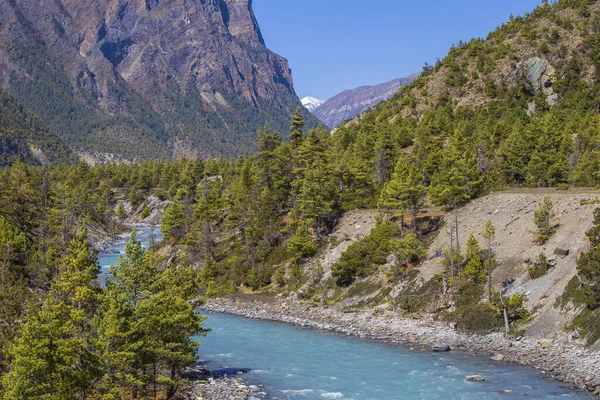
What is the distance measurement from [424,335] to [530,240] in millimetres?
15406

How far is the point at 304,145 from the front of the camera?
82750 mm

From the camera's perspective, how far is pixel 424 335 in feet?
157

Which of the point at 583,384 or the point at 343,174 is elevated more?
the point at 343,174

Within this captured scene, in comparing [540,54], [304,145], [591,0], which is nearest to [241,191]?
[304,145]

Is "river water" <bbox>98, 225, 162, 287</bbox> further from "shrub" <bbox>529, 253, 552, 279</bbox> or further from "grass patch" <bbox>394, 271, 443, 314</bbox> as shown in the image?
"shrub" <bbox>529, 253, 552, 279</bbox>

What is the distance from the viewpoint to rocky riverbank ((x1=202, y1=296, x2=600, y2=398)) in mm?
36031

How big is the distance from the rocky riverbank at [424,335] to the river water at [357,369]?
4.60 ft

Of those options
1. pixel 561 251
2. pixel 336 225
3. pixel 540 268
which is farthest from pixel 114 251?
pixel 561 251

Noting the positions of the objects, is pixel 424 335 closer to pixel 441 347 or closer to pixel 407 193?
pixel 441 347

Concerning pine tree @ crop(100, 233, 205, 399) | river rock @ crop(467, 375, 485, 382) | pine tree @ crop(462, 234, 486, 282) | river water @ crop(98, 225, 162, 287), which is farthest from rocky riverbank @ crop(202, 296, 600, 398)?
river water @ crop(98, 225, 162, 287)

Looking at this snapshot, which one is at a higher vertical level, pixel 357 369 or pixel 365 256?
pixel 365 256

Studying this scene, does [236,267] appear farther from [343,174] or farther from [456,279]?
[456,279]

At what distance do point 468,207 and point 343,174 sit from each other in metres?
21.2

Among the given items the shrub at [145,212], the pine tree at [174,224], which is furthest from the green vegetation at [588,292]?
the shrub at [145,212]
